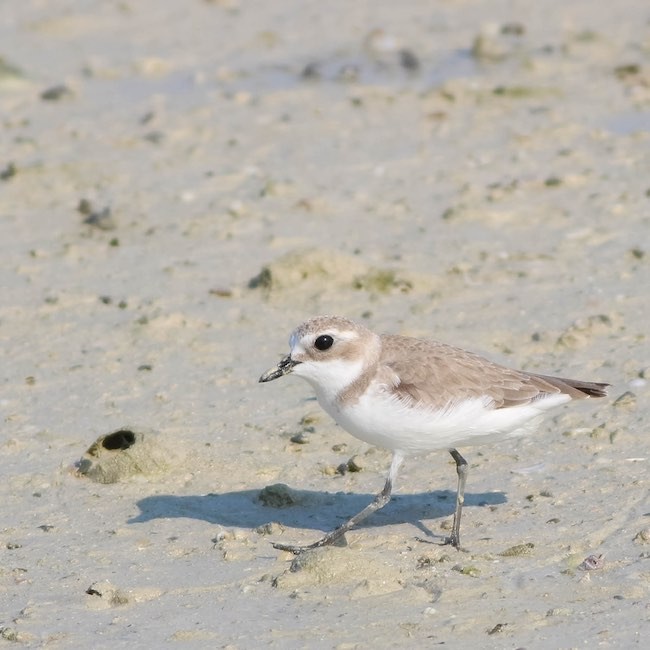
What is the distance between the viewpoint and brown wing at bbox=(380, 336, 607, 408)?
6383mm

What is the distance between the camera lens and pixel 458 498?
6500mm

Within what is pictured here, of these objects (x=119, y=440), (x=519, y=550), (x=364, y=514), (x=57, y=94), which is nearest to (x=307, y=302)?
(x=119, y=440)

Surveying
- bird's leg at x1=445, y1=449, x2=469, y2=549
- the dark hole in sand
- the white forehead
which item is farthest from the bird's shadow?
the white forehead

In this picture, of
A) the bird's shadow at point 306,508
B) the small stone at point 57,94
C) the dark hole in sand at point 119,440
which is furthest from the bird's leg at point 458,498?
the small stone at point 57,94

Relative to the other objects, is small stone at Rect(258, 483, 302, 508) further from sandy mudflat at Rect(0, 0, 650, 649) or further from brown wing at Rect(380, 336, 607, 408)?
brown wing at Rect(380, 336, 607, 408)

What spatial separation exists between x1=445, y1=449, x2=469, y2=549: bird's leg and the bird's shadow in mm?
276

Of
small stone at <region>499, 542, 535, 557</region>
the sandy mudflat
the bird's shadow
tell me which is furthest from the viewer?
the bird's shadow

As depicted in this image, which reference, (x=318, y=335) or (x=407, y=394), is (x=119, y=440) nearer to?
(x=318, y=335)

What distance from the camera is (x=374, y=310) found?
9.37 metres

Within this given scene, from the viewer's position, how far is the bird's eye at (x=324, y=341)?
255 inches

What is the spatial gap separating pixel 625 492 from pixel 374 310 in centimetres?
304

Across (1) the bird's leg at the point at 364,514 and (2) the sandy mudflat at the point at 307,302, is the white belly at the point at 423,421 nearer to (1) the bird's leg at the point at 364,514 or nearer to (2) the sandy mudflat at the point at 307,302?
(1) the bird's leg at the point at 364,514

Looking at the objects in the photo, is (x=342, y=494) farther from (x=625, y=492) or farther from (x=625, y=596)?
(x=625, y=596)

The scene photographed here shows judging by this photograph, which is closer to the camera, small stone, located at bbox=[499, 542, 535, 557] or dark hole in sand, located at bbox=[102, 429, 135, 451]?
small stone, located at bbox=[499, 542, 535, 557]
